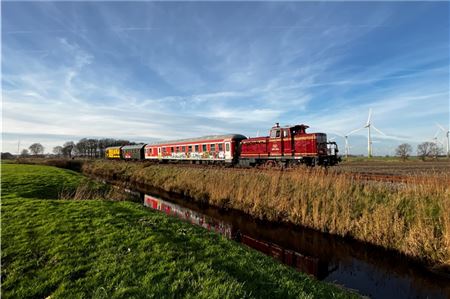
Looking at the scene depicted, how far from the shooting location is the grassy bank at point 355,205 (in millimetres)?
7910

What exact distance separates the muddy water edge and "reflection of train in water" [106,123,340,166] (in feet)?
28.6

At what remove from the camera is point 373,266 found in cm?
844

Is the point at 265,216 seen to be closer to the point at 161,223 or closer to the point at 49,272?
the point at 161,223

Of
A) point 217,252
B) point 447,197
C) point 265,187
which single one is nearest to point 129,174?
point 265,187

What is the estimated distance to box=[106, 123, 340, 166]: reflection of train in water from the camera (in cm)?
1958

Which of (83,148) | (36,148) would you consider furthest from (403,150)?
(36,148)

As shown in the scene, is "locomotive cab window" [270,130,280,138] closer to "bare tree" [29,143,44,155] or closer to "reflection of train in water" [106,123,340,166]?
"reflection of train in water" [106,123,340,166]

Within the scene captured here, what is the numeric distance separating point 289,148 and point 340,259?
42.8 ft

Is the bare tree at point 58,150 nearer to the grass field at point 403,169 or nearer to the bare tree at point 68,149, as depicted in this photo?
the bare tree at point 68,149

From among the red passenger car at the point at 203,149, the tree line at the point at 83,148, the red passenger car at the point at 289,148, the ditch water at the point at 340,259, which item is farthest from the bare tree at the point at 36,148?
the ditch water at the point at 340,259

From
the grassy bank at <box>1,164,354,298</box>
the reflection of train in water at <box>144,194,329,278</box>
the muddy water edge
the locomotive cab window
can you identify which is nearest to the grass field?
the muddy water edge

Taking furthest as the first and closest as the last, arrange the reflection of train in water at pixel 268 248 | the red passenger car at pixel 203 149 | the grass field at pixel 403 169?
the red passenger car at pixel 203 149, the grass field at pixel 403 169, the reflection of train in water at pixel 268 248

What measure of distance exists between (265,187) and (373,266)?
667cm

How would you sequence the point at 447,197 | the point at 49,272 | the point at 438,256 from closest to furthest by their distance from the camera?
the point at 49,272
the point at 438,256
the point at 447,197
